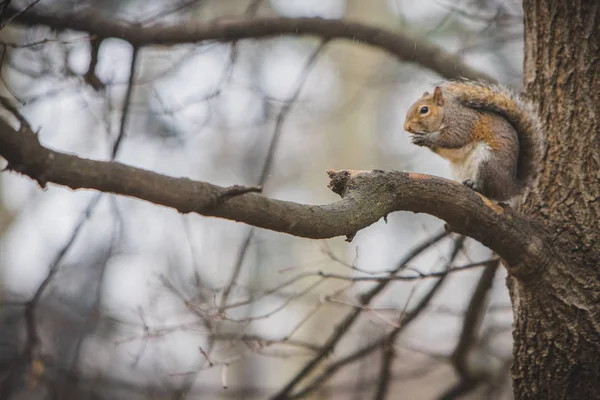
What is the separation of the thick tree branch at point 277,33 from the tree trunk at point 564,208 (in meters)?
0.50

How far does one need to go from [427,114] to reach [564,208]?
69 centimetres

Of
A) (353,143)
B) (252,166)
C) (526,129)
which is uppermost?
(353,143)

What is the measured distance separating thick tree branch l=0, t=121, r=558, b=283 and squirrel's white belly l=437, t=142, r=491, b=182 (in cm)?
→ 36

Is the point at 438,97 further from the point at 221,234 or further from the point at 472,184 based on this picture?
the point at 221,234

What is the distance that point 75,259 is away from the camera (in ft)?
14.4

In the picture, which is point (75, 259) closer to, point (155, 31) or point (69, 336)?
point (69, 336)

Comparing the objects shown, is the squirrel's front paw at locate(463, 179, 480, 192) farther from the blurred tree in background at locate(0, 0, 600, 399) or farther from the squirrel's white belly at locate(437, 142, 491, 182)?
the blurred tree in background at locate(0, 0, 600, 399)

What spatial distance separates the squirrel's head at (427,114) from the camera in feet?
8.44

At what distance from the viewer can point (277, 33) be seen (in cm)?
295

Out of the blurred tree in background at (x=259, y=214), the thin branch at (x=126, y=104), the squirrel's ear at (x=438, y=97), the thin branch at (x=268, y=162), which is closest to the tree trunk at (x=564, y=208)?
the blurred tree in background at (x=259, y=214)

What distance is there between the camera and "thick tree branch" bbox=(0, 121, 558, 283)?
1.22m

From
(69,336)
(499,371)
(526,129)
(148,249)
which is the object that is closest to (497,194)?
(526,129)

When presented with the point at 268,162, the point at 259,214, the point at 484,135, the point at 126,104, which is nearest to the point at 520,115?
the point at 484,135

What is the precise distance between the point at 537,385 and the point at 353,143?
586 cm
